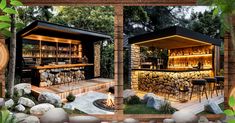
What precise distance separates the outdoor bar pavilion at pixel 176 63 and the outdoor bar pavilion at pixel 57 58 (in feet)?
6.53

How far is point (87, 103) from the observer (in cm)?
1024

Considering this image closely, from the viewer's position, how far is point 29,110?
7832 mm

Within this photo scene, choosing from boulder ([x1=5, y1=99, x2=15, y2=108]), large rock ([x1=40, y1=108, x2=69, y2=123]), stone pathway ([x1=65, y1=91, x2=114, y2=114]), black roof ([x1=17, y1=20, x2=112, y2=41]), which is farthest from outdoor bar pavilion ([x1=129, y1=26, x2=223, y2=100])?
large rock ([x1=40, y1=108, x2=69, y2=123])

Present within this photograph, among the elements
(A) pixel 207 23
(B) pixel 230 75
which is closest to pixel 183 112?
(B) pixel 230 75

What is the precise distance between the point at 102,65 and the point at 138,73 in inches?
198

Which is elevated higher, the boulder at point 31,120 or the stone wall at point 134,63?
the stone wall at point 134,63

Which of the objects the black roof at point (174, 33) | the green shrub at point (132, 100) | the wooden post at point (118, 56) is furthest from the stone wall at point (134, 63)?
the wooden post at point (118, 56)

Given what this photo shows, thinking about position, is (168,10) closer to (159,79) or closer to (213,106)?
(159,79)

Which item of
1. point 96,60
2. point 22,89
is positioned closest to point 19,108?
point 22,89

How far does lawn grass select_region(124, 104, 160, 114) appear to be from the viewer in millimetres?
8922

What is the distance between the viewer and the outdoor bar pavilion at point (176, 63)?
35.8 ft

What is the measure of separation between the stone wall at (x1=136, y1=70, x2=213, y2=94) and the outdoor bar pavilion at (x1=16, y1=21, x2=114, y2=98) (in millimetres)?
2033

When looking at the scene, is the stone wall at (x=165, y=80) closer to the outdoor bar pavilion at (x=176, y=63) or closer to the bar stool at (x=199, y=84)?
the outdoor bar pavilion at (x=176, y=63)

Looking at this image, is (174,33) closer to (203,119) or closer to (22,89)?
(203,119)
